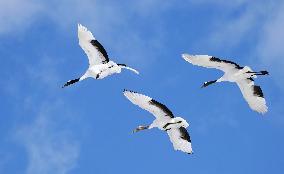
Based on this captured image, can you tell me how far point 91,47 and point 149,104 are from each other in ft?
13.6

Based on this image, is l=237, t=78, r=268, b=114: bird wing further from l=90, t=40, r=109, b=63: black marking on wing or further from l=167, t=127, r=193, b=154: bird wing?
l=90, t=40, r=109, b=63: black marking on wing

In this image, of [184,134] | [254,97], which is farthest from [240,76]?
[184,134]

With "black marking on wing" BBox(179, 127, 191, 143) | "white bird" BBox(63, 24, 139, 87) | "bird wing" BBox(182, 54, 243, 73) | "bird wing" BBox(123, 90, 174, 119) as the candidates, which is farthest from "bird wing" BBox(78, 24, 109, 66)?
"black marking on wing" BBox(179, 127, 191, 143)

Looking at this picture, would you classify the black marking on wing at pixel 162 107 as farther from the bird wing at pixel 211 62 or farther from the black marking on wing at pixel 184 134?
the bird wing at pixel 211 62

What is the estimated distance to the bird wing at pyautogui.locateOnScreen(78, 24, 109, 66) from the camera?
4519 centimetres

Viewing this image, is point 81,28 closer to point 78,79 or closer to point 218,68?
point 78,79

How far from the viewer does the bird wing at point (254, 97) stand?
4767 centimetres

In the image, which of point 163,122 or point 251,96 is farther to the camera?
point 251,96

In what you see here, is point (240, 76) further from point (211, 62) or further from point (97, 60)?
point (97, 60)

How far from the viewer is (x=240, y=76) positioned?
46375 millimetres

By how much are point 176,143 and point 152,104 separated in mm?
2973

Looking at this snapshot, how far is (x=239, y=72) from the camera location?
4603cm

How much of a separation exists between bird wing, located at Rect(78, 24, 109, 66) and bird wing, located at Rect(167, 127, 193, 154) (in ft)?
15.1

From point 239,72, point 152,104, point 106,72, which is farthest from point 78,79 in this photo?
point 239,72
